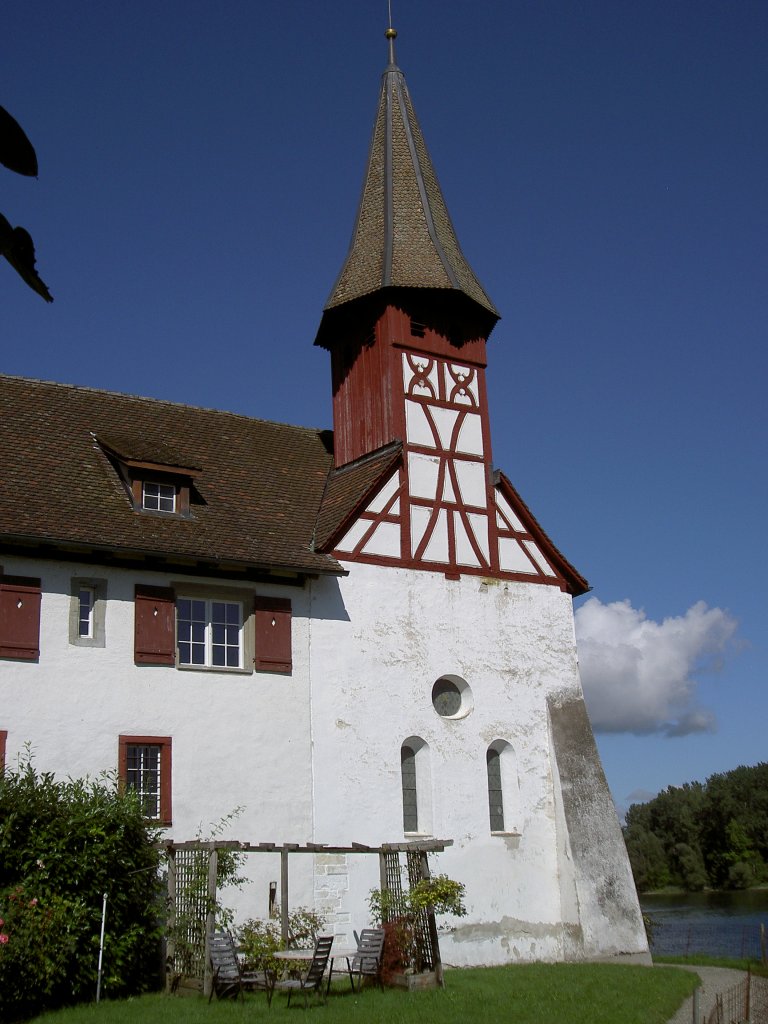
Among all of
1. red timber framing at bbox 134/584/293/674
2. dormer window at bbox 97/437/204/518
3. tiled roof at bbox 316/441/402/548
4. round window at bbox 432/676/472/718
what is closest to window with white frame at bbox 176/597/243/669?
red timber framing at bbox 134/584/293/674

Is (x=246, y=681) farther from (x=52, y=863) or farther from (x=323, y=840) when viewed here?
(x=52, y=863)

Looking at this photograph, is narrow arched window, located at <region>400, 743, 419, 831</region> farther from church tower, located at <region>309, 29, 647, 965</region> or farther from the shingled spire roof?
the shingled spire roof

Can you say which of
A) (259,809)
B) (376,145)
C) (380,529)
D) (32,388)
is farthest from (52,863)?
(376,145)

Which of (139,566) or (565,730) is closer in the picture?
(139,566)

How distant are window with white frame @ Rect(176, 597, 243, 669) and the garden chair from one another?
5500mm

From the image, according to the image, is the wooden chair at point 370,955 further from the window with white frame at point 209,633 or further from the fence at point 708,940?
the fence at point 708,940

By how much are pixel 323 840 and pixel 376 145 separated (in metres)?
17.6

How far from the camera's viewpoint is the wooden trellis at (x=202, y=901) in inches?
623

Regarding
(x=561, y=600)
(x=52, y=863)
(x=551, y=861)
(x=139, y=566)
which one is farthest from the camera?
(x=561, y=600)

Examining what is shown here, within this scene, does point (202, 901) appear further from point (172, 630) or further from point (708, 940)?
point (708, 940)

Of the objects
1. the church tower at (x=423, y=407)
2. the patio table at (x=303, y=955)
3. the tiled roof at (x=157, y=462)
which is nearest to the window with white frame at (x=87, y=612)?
the tiled roof at (x=157, y=462)

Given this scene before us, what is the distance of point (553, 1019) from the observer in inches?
539

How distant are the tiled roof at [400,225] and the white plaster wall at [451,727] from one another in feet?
22.0

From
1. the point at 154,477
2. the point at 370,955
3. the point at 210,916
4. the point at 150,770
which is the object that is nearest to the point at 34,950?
the point at 210,916
